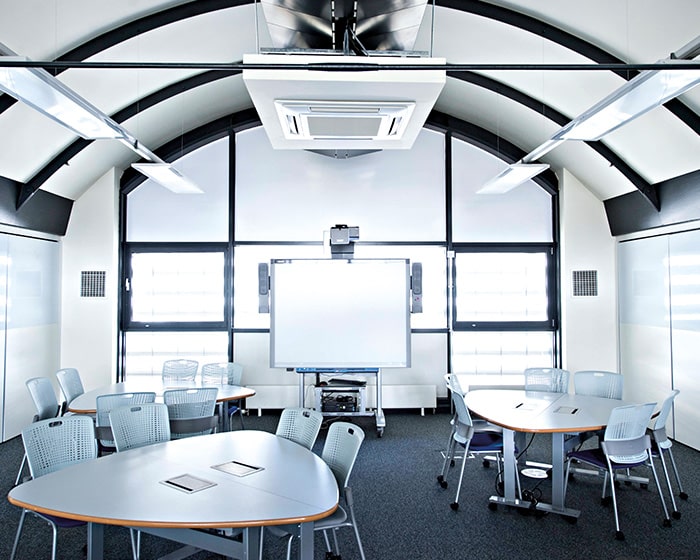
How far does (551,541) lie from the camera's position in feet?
12.8

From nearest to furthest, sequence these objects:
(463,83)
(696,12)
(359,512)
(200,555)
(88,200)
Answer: (200,555) < (696,12) < (359,512) < (463,83) < (88,200)

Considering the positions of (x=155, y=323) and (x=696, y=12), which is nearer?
(x=696, y=12)

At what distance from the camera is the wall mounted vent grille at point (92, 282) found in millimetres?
7707

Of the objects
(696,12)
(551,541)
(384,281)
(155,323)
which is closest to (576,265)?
(384,281)

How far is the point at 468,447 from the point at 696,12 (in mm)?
3977

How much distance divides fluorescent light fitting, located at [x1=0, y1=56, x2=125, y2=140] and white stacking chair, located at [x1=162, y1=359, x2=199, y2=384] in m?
3.23

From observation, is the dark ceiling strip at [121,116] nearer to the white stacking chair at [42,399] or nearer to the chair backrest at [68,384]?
the chair backrest at [68,384]

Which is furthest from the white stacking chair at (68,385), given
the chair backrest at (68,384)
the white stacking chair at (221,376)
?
the white stacking chair at (221,376)

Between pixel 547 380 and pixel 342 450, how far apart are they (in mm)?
3405

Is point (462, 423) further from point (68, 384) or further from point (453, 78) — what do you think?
point (453, 78)

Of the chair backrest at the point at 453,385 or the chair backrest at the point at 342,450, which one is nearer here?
the chair backrest at the point at 342,450

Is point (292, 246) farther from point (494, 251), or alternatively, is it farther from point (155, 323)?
point (494, 251)

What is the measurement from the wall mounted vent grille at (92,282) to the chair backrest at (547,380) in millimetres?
5976

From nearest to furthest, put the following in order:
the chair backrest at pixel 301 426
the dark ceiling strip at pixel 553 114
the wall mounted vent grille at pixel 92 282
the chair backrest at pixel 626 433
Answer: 1. the chair backrest at pixel 301 426
2. the chair backrest at pixel 626 433
3. the dark ceiling strip at pixel 553 114
4. the wall mounted vent grille at pixel 92 282
